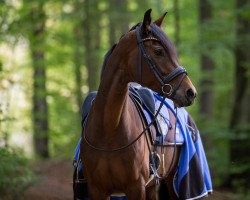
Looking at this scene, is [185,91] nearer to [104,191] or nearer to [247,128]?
[104,191]

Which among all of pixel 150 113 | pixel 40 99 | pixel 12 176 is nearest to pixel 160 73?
pixel 150 113

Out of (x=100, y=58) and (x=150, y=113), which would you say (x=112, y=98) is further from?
(x=100, y=58)

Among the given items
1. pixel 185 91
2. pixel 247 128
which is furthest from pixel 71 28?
pixel 185 91

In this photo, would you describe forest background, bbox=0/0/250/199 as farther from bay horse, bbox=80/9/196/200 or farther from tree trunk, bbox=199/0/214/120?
bay horse, bbox=80/9/196/200

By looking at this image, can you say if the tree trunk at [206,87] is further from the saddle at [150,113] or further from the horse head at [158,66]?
the horse head at [158,66]

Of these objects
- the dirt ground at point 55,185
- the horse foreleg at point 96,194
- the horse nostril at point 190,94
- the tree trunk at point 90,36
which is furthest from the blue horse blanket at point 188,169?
the tree trunk at point 90,36

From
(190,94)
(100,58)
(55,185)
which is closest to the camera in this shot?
(190,94)

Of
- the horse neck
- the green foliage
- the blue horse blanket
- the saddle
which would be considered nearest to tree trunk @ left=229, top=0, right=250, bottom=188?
the green foliage

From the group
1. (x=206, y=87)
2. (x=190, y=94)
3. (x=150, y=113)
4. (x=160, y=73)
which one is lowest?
(x=150, y=113)

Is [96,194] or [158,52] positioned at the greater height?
[158,52]

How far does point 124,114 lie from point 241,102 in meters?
7.71

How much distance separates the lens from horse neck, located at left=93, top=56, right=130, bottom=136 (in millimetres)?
5258

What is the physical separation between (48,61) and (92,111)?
1311cm

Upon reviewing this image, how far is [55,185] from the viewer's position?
37.6 ft
